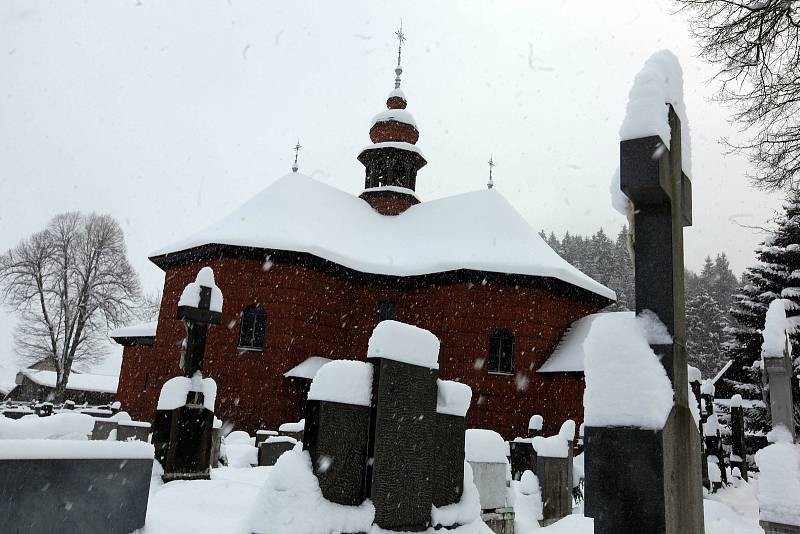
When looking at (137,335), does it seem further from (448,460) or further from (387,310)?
(448,460)

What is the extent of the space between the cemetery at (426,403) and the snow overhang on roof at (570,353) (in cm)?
8

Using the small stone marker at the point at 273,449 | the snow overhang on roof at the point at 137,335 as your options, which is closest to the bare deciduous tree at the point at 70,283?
the snow overhang on roof at the point at 137,335

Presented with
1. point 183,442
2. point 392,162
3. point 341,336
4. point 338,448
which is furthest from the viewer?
point 392,162

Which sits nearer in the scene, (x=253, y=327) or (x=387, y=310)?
(x=253, y=327)

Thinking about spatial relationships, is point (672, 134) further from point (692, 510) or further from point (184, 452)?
point (184, 452)

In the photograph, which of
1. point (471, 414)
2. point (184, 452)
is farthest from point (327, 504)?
point (471, 414)

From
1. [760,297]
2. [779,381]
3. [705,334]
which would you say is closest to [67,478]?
[779,381]

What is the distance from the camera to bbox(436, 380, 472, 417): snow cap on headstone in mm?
5738

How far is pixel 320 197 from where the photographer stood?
23531 mm

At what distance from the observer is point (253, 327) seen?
18391mm

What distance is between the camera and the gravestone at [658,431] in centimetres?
229

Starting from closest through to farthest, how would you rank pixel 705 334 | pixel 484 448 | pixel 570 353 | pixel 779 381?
pixel 484 448, pixel 779 381, pixel 570 353, pixel 705 334

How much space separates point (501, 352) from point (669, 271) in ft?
54.2

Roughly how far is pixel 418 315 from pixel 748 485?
10970 mm
